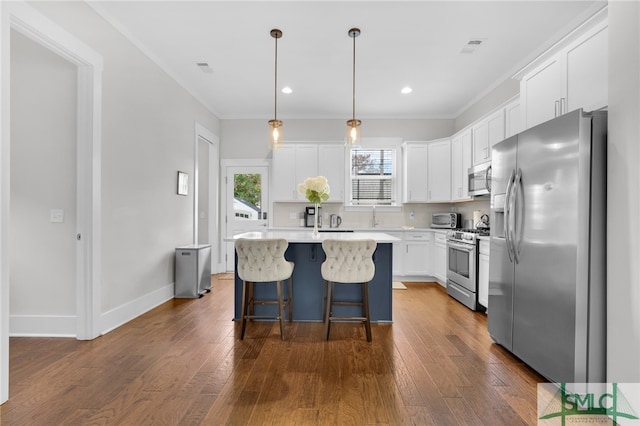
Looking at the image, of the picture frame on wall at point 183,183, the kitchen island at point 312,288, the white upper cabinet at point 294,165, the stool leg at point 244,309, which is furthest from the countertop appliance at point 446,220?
the picture frame on wall at point 183,183

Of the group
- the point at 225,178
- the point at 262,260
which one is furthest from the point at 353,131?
the point at 225,178

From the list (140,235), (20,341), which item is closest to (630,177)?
(140,235)

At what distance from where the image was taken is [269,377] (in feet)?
7.56

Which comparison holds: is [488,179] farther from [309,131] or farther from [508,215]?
[309,131]

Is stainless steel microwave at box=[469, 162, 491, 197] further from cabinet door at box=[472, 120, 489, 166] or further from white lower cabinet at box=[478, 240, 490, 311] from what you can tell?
white lower cabinet at box=[478, 240, 490, 311]

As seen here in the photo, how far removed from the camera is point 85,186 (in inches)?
115

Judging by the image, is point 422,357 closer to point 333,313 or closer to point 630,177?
point 333,313

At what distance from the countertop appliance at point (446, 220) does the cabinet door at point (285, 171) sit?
100 inches

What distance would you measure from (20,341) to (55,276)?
60 cm

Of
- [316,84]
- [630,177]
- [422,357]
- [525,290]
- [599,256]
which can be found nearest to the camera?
[630,177]

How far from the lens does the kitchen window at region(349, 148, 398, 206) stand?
20.3ft

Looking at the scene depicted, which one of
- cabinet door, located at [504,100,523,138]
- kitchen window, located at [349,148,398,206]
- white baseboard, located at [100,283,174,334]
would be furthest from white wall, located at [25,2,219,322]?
cabinet door, located at [504,100,523,138]

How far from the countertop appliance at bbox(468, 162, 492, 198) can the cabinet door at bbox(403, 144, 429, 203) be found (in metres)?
1.07

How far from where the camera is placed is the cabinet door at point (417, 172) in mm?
5766
